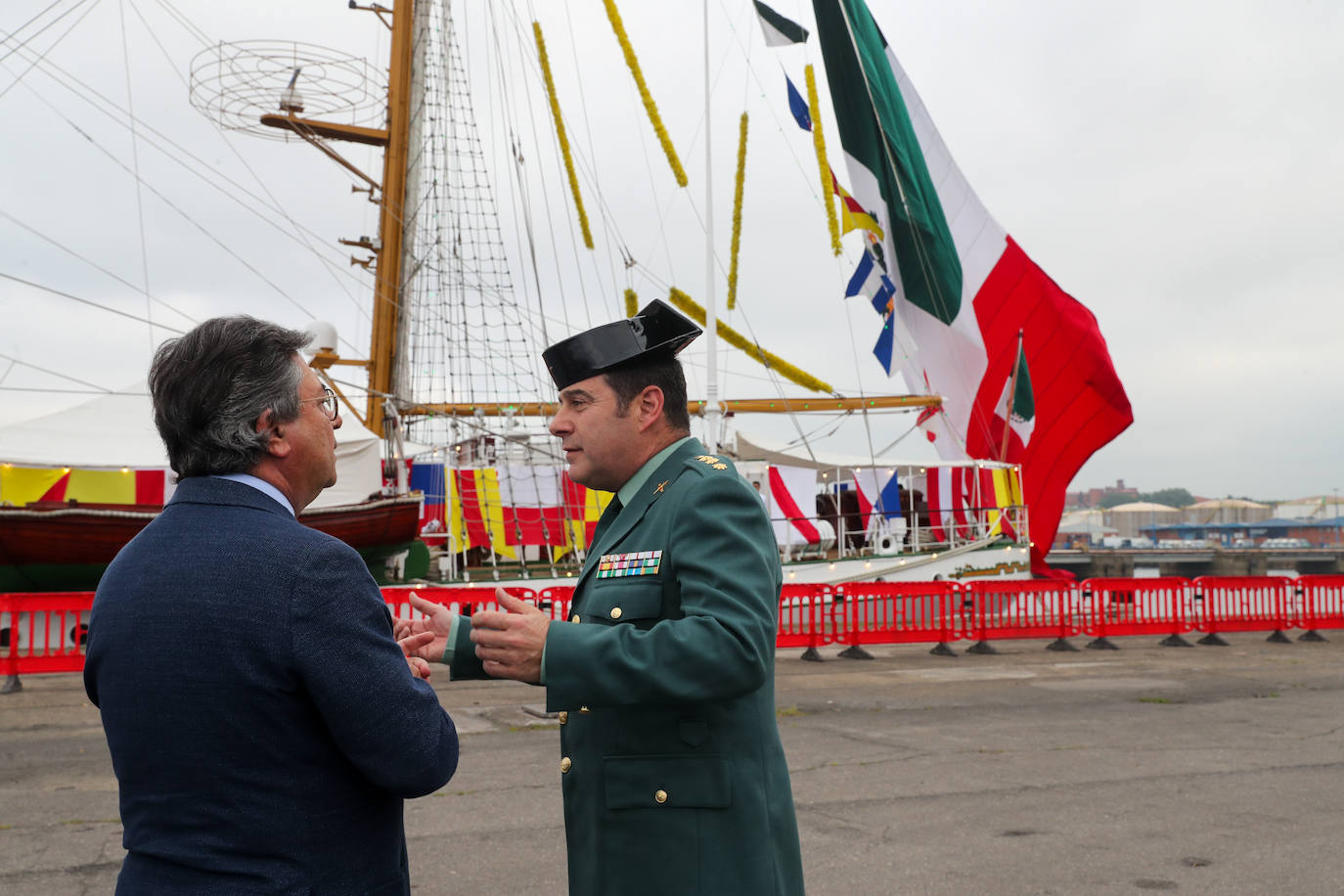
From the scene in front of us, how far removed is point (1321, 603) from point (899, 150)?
11.4 metres

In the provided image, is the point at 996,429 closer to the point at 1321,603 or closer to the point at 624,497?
the point at 1321,603

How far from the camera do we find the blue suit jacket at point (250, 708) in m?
1.68

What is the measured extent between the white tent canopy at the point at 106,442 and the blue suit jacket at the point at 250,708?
15.2 meters

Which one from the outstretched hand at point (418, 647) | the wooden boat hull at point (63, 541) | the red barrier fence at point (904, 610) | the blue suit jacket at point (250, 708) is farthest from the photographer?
the wooden boat hull at point (63, 541)

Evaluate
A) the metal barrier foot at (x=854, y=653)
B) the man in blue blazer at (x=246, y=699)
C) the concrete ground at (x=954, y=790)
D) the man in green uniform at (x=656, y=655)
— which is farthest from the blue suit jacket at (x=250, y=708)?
the metal barrier foot at (x=854, y=653)

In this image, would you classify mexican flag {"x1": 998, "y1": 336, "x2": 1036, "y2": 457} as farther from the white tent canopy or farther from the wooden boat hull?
the wooden boat hull

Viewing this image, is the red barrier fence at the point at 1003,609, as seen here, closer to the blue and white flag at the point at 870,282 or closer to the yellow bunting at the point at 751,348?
the yellow bunting at the point at 751,348

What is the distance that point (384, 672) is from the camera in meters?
1.74

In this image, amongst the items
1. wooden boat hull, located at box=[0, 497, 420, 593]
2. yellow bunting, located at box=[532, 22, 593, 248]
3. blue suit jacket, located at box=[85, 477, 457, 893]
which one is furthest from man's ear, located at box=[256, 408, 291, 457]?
yellow bunting, located at box=[532, 22, 593, 248]

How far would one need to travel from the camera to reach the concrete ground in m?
4.63

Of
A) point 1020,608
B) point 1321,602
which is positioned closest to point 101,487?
point 1020,608

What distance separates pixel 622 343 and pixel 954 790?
15.3ft

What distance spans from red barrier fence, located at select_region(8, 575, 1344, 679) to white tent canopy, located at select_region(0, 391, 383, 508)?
8.09ft

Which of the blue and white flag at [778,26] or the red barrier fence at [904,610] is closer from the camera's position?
the red barrier fence at [904,610]
